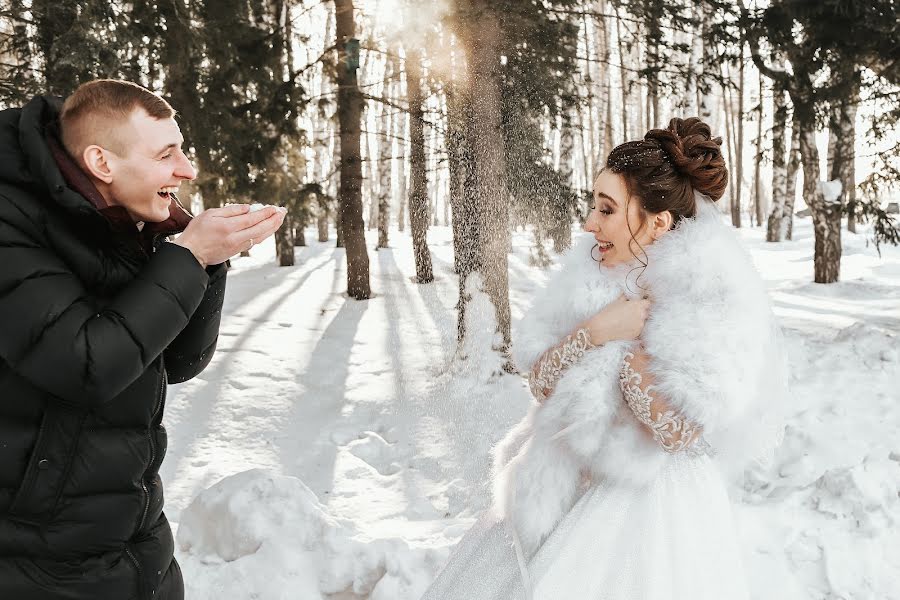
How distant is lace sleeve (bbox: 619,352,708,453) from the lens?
1778 mm

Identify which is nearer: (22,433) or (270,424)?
(22,433)

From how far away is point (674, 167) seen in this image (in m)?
1.96

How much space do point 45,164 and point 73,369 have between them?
1.40 feet

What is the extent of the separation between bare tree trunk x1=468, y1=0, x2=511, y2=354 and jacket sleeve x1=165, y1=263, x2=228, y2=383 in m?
5.49

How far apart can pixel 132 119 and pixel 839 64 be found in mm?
6987

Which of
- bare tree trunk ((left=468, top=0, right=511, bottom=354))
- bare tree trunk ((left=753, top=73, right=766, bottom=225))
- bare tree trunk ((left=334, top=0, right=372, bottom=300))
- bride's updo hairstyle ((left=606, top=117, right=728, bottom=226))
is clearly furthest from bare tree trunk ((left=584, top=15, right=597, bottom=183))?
bride's updo hairstyle ((left=606, top=117, right=728, bottom=226))

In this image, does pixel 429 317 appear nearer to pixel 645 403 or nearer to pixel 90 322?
pixel 645 403

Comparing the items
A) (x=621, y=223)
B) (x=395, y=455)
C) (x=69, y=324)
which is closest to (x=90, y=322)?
(x=69, y=324)

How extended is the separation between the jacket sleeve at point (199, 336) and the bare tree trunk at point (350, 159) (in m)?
9.08

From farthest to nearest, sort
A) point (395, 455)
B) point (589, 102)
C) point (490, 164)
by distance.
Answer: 1. point (589, 102)
2. point (490, 164)
3. point (395, 455)

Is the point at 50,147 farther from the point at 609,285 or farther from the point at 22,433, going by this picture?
the point at 609,285

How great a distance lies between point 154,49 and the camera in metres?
7.04

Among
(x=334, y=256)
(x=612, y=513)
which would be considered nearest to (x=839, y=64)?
(x=612, y=513)

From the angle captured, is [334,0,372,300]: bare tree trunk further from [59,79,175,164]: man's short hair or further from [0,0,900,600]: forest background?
[59,79,175,164]: man's short hair
